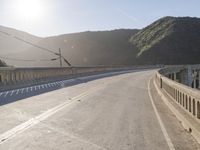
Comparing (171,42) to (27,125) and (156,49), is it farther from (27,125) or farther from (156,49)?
(27,125)

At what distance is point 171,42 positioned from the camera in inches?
6422

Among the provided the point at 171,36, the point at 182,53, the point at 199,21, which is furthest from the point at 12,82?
the point at 199,21

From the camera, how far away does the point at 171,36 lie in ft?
554

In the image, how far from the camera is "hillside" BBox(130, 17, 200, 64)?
5955 inches

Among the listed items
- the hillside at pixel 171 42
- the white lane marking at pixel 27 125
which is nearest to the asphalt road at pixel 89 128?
the white lane marking at pixel 27 125

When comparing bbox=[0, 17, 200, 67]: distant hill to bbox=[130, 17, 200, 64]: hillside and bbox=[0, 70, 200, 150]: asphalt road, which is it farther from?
bbox=[0, 70, 200, 150]: asphalt road

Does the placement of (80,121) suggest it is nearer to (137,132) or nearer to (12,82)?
(137,132)

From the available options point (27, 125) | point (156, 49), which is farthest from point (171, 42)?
point (27, 125)

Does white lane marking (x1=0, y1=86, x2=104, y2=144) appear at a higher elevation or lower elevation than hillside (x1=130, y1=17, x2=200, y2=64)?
lower

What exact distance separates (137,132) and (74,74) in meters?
37.2

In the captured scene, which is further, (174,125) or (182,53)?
(182,53)

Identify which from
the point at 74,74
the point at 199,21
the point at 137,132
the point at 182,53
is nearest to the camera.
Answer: the point at 137,132

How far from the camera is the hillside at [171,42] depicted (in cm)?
15125

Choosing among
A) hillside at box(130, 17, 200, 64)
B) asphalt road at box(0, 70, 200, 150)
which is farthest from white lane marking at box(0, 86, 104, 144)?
hillside at box(130, 17, 200, 64)
